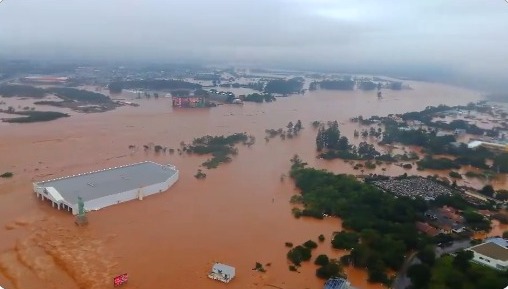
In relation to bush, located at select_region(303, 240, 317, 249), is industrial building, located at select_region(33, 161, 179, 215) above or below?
above

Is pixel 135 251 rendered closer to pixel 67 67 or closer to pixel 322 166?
pixel 322 166

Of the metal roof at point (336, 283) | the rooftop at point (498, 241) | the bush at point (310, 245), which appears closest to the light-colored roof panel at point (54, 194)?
the bush at point (310, 245)

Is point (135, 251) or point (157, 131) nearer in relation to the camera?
point (135, 251)

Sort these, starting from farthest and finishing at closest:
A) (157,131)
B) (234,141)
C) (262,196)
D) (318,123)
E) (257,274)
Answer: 1. (318,123)
2. (157,131)
3. (234,141)
4. (262,196)
5. (257,274)

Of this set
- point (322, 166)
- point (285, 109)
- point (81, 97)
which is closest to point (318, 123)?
point (285, 109)

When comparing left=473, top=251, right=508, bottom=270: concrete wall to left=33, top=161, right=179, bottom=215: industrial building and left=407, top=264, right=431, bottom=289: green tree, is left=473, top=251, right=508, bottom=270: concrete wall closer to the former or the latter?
left=407, top=264, right=431, bottom=289: green tree

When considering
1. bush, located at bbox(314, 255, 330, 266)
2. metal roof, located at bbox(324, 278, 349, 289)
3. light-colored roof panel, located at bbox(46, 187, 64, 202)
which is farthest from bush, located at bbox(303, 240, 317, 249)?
light-colored roof panel, located at bbox(46, 187, 64, 202)
